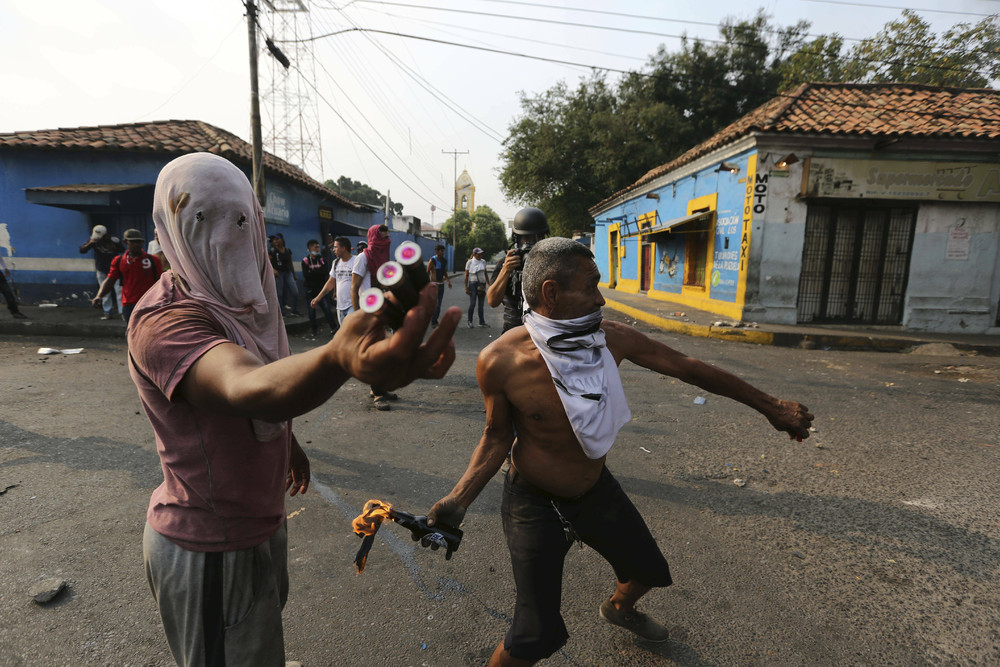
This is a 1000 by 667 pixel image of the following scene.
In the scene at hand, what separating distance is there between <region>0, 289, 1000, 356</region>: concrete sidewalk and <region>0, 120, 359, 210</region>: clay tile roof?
12.3 feet

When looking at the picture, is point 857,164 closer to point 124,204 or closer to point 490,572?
point 490,572

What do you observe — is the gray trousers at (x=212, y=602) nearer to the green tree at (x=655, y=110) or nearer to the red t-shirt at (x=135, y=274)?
the red t-shirt at (x=135, y=274)

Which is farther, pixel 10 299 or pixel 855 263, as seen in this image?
pixel 855 263

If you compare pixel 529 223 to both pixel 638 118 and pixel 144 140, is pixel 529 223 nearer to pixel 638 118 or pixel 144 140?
pixel 144 140

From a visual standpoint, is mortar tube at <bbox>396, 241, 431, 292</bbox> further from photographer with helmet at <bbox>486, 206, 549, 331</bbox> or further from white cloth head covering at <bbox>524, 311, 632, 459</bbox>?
photographer with helmet at <bbox>486, 206, 549, 331</bbox>

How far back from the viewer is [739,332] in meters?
10.1

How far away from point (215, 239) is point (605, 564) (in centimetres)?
252

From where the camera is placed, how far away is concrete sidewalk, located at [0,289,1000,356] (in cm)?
934

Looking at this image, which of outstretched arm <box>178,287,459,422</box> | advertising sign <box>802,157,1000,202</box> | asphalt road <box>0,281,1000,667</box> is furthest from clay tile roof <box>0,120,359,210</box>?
advertising sign <box>802,157,1000,202</box>

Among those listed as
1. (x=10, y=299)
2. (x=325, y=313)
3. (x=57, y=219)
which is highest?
(x=57, y=219)

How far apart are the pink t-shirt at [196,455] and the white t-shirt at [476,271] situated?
945 centimetres

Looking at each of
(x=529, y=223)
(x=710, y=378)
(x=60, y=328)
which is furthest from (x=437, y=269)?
(x=60, y=328)

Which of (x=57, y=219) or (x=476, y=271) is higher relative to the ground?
(x=57, y=219)

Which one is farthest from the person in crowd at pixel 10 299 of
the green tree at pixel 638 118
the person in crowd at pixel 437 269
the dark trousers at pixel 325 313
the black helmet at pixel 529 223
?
the green tree at pixel 638 118
